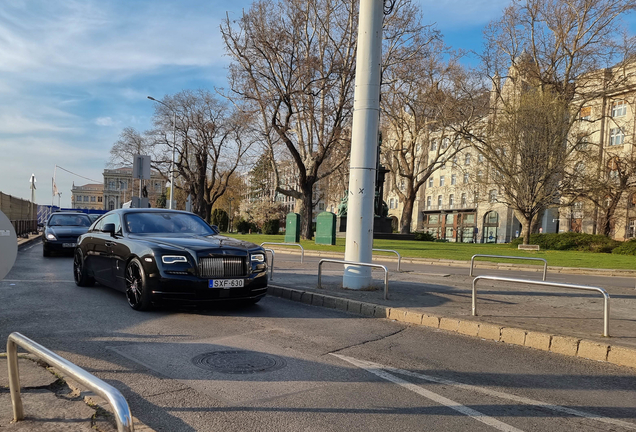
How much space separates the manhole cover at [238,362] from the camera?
4570 millimetres

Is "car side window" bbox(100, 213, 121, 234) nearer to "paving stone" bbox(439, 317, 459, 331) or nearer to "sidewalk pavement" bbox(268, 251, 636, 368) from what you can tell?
"sidewalk pavement" bbox(268, 251, 636, 368)

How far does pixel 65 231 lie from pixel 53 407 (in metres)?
14.9

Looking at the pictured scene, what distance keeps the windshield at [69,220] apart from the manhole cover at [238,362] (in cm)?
1506

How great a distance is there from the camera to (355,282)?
373 inches

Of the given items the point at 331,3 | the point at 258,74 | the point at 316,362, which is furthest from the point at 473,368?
the point at 331,3

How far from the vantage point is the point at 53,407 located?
3.37 metres

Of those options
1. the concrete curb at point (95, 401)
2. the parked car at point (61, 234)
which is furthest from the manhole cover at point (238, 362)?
the parked car at point (61, 234)

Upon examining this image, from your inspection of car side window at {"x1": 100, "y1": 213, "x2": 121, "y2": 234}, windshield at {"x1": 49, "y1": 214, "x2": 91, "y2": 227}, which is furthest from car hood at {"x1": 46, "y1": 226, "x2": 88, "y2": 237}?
car side window at {"x1": 100, "y1": 213, "x2": 121, "y2": 234}

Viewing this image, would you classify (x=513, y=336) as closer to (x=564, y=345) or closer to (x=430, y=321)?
(x=564, y=345)

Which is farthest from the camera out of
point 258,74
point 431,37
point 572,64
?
point 572,64

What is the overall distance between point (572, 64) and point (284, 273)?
99.7 ft

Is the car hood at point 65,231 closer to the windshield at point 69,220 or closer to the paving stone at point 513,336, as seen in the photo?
the windshield at point 69,220

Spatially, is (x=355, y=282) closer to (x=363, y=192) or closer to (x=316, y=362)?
(x=363, y=192)

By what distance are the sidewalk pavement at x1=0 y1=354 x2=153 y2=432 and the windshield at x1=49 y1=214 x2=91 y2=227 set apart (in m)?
15.1
